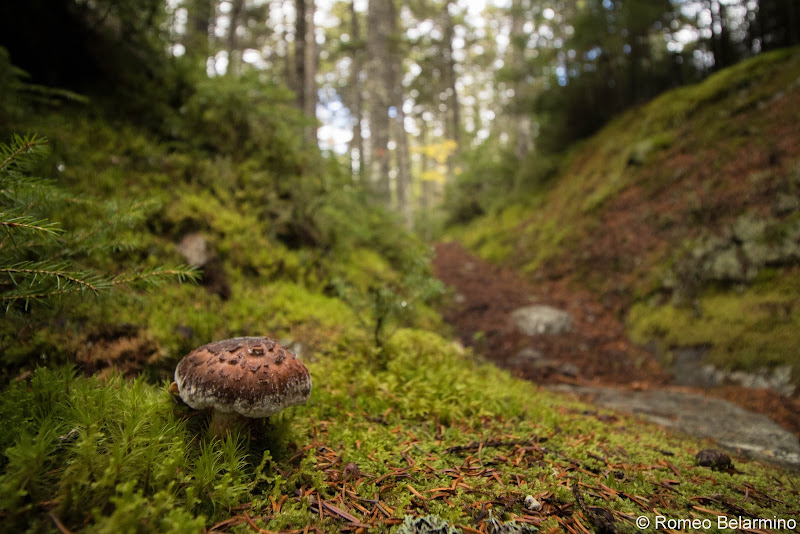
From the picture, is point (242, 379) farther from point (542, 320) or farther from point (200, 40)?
point (200, 40)

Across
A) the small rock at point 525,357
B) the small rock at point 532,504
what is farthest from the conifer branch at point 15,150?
the small rock at point 525,357

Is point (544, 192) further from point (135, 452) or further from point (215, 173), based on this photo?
point (135, 452)

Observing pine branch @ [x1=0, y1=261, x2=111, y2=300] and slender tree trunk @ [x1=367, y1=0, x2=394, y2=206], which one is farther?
slender tree trunk @ [x1=367, y1=0, x2=394, y2=206]

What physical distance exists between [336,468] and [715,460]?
2.41 m

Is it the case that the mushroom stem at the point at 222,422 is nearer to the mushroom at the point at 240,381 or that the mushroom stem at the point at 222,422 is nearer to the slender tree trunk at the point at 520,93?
the mushroom at the point at 240,381

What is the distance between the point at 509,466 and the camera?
2.40 meters

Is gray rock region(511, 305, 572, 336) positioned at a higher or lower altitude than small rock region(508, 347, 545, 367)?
higher

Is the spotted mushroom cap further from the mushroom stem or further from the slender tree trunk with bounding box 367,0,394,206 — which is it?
the slender tree trunk with bounding box 367,0,394,206

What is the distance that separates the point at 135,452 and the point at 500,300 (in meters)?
7.60

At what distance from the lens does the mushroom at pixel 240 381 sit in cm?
198

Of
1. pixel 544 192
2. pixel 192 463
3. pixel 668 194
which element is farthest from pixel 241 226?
pixel 544 192

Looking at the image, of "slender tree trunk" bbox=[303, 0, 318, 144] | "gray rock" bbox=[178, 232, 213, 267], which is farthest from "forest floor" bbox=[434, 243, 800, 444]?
"slender tree trunk" bbox=[303, 0, 318, 144]

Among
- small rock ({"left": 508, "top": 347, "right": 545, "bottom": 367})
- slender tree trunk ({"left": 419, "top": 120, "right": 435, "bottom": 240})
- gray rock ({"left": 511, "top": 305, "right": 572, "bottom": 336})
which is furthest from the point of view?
slender tree trunk ({"left": 419, "top": 120, "right": 435, "bottom": 240})

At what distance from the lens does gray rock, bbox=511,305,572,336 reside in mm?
6965
